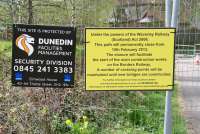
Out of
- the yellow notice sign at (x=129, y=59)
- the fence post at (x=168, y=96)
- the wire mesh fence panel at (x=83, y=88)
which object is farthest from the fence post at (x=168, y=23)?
the wire mesh fence panel at (x=83, y=88)

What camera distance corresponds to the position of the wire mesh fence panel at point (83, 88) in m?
6.79

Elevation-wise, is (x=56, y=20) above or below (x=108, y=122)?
above

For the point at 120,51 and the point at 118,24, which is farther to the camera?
the point at 118,24

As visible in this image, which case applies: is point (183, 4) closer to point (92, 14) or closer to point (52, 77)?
point (92, 14)

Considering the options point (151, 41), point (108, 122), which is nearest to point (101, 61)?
point (151, 41)

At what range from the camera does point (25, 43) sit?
633 cm

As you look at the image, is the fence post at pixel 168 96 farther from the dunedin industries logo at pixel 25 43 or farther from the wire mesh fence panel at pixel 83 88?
the dunedin industries logo at pixel 25 43

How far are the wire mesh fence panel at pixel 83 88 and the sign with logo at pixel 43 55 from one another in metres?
0.26

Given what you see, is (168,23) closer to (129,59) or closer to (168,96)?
(129,59)

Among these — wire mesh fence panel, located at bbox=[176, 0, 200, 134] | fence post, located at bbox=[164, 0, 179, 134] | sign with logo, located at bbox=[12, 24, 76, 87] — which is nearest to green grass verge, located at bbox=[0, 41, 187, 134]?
sign with logo, located at bbox=[12, 24, 76, 87]

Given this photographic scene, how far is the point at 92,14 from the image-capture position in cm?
685

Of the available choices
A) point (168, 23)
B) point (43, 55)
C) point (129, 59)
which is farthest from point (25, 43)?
point (168, 23)

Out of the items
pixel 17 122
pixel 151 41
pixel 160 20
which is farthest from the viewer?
pixel 17 122

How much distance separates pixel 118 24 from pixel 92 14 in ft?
1.20
